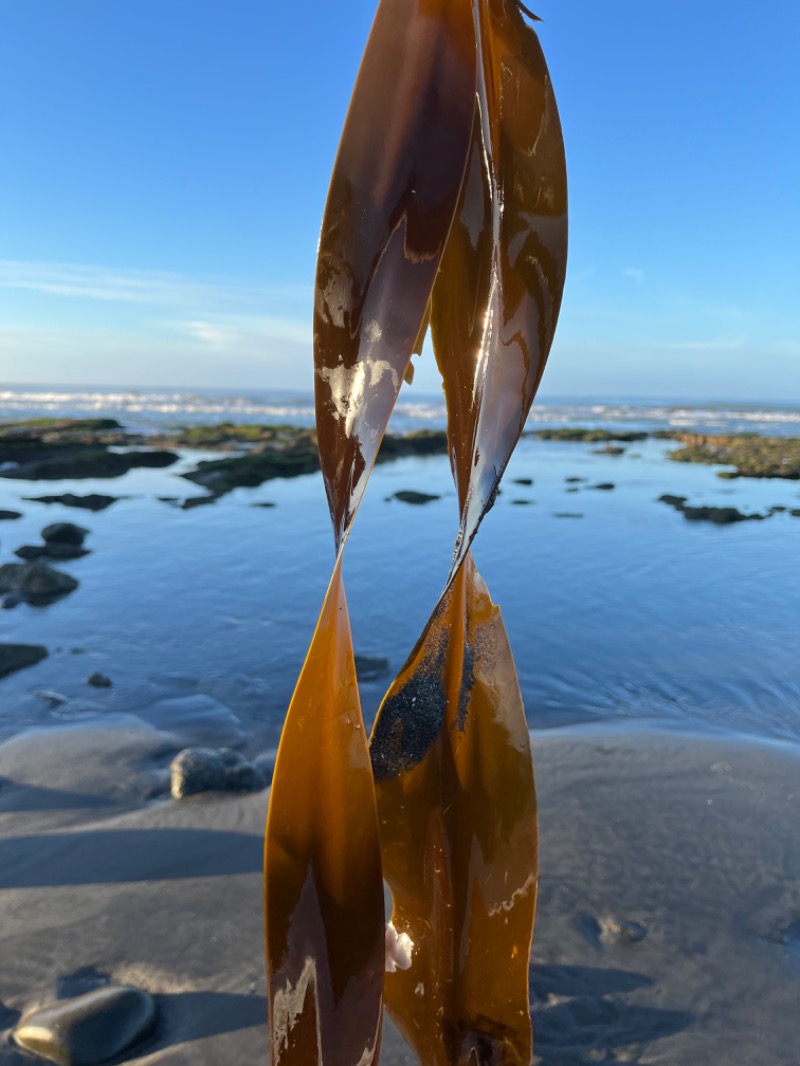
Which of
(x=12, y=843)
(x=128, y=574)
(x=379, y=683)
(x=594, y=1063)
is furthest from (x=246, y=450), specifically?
(x=594, y=1063)

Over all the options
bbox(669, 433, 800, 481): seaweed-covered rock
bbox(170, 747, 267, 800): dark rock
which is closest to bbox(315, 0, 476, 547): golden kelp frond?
bbox(170, 747, 267, 800): dark rock

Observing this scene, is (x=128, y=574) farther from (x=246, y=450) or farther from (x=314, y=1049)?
(x=246, y=450)

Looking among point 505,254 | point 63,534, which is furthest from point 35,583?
point 505,254

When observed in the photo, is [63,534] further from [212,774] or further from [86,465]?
[86,465]

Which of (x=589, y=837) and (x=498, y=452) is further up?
(x=498, y=452)

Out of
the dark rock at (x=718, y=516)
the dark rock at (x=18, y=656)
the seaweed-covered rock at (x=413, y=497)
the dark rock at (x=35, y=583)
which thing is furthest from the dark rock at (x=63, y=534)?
the dark rock at (x=718, y=516)

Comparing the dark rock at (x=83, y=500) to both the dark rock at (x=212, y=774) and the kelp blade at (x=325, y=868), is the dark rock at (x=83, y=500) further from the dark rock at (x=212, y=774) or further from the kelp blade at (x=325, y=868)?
the kelp blade at (x=325, y=868)
